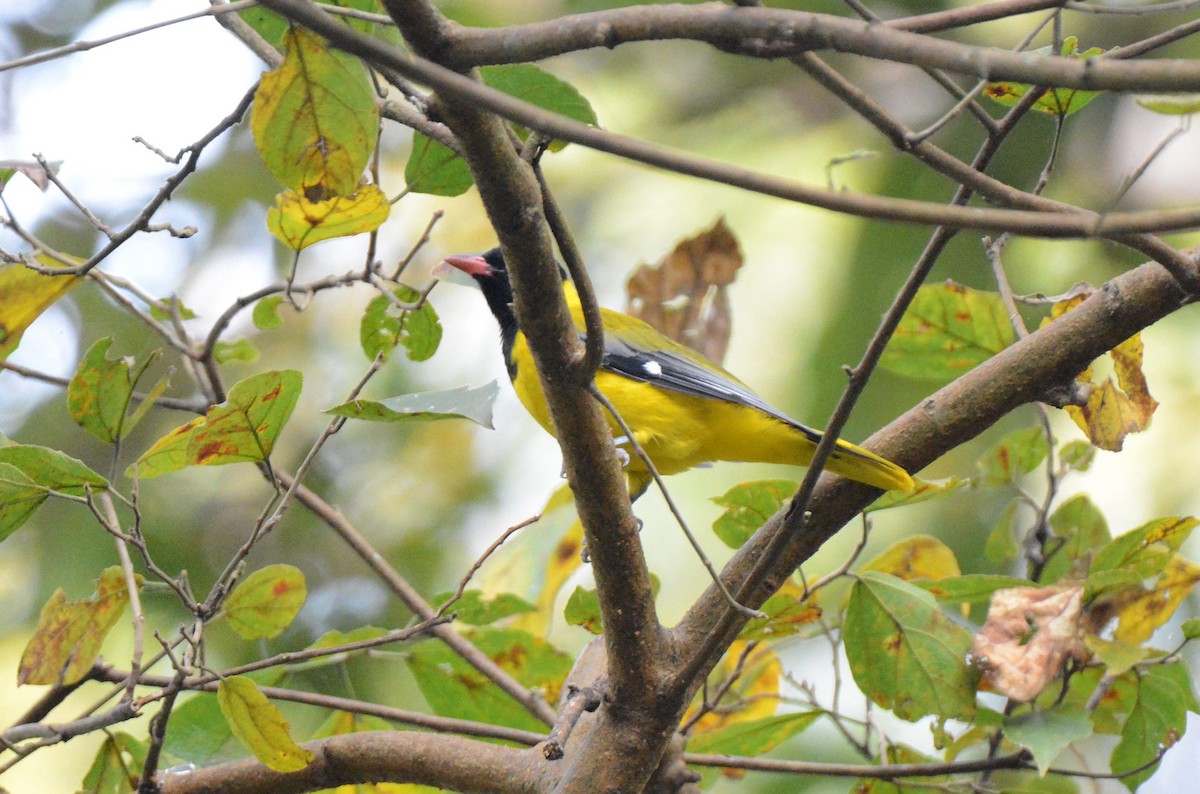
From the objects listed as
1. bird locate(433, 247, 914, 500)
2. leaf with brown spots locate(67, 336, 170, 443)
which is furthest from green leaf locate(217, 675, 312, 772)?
bird locate(433, 247, 914, 500)

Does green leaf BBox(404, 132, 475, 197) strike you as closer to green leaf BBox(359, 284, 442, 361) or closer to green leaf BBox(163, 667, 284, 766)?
green leaf BBox(359, 284, 442, 361)

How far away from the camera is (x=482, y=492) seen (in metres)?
4.48

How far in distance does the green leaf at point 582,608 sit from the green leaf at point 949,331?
0.74 m

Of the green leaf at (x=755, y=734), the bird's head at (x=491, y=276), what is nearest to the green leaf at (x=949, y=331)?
the green leaf at (x=755, y=734)

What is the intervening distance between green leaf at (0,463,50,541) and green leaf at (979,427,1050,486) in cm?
170

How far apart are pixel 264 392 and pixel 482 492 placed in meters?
3.05

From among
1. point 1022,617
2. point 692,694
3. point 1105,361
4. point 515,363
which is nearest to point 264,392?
point 692,694

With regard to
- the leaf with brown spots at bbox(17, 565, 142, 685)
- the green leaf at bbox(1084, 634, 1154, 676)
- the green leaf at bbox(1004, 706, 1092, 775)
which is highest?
the green leaf at bbox(1084, 634, 1154, 676)

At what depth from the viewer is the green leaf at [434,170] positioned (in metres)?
1.73

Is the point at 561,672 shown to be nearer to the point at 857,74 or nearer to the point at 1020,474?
the point at 1020,474

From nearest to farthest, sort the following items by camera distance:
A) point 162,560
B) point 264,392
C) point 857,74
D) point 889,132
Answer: point 889,132
point 264,392
point 162,560
point 857,74

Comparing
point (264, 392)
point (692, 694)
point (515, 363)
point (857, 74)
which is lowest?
point (692, 694)

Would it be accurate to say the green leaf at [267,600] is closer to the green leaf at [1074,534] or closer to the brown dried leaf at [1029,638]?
the brown dried leaf at [1029,638]

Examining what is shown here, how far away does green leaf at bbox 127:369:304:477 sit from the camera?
1.44 metres
